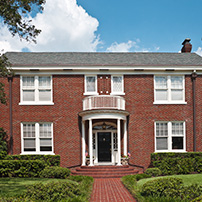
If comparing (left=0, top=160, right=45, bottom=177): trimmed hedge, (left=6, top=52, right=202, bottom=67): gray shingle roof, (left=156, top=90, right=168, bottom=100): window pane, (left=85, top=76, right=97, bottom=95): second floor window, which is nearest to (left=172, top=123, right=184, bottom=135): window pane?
(left=156, top=90, right=168, bottom=100): window pane

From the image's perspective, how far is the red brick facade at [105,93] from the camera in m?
18.5

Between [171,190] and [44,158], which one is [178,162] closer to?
[171,190]

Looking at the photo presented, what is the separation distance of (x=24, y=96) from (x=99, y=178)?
7.78 meters

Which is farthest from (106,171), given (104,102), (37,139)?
(37,139)

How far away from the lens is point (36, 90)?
1877 cm

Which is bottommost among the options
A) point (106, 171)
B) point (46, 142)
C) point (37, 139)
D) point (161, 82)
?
point (106, 171)

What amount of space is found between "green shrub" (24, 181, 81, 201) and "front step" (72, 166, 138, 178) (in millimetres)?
6465

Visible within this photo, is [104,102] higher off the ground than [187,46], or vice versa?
[187,46]

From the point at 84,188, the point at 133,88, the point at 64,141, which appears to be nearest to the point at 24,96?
the point at 64,141

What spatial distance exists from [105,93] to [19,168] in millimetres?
7433

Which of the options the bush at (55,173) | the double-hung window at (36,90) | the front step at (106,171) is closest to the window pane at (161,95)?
the front step at (106,171)

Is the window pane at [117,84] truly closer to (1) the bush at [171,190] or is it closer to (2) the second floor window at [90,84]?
(2) the second floor window at [90,84]

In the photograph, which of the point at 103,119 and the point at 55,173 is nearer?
the point at 55,173

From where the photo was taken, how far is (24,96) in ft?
61.9
